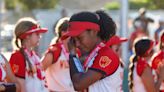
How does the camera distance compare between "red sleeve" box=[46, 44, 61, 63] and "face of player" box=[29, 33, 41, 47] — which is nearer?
"face of player" box=[29, 33, 41, 47]

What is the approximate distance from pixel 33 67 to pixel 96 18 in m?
1.64

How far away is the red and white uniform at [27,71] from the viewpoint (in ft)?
21.1

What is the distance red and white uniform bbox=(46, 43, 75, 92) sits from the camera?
23.4 ft

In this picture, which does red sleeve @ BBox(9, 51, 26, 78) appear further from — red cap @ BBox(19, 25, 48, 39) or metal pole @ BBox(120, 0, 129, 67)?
metal pole @ BBox(120, 0, 129, 67)

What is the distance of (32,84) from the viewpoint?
6.48 m

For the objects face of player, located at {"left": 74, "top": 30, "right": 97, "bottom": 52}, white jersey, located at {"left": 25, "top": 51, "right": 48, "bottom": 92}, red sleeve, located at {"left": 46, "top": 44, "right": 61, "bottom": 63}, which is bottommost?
white jersey, located at {"left": 25, "top": 51, "right": 48, "bottom": 92}

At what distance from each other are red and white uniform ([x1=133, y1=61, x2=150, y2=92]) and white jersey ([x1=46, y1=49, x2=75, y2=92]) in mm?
717

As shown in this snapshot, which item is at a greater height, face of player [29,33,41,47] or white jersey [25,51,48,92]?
face of player [29,33,41,47]

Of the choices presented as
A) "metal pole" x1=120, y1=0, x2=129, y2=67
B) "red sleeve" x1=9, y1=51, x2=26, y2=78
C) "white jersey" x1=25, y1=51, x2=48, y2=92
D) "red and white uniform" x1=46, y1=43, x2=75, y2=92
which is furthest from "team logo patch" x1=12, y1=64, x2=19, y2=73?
"metal pole" x1=120, y1=0, x2=129, y2=67

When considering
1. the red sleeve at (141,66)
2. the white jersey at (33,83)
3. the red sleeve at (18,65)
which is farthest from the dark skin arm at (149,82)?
the red sleeve at (18,65)

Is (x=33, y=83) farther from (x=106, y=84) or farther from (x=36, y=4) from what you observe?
(x=36, y=4)

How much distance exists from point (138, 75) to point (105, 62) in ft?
6.97

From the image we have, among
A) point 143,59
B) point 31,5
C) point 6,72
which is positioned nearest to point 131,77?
point 143,59

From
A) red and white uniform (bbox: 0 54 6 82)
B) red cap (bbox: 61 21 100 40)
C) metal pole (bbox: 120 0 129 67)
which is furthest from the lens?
metal pole (bbox: 120 0 129 67)
